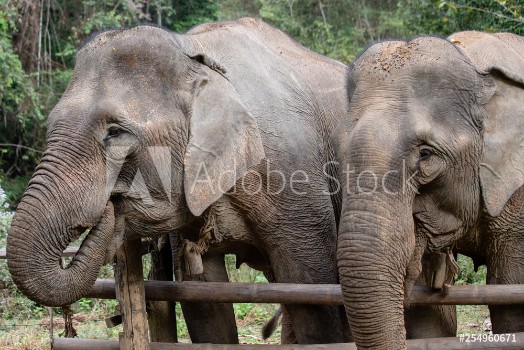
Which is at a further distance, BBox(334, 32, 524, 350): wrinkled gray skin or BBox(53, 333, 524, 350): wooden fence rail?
BBox(53, 333, 524, 350): wooden fence rail

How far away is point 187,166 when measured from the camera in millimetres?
5043

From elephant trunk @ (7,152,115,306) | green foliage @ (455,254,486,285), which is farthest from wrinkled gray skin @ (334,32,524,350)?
green foliage @ (455,254,486,285)

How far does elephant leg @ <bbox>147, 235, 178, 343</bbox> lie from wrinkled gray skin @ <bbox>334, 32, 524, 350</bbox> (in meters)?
2.04

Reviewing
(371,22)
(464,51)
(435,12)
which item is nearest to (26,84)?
(435,12)

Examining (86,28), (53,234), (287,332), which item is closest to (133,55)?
(53,234)

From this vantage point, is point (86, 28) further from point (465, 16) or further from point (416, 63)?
point (416, 63)

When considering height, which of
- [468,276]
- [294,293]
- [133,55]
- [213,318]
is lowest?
[468,276]

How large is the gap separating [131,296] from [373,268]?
1964mm

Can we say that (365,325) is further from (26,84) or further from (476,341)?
(26,84)

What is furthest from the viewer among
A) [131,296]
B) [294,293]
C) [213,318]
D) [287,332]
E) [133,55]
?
[287,332]

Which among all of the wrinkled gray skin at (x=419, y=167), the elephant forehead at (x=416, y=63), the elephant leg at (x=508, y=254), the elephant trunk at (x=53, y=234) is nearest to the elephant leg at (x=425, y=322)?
the elephant leg at (x=508, y=254)

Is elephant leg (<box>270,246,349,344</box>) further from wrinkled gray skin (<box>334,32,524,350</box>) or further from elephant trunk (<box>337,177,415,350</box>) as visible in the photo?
elephant trunk (<box>337,177,415,350</box>)

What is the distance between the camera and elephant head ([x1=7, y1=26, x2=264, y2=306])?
4.59m

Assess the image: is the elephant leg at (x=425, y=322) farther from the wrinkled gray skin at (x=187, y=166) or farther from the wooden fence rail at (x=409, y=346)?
the wrinkled gray skin at (x=187, y=166)
